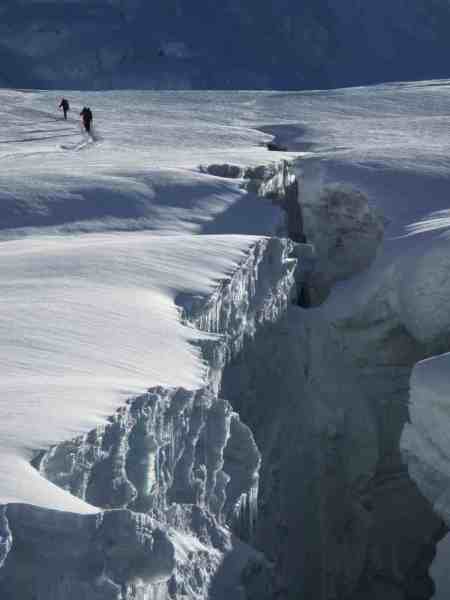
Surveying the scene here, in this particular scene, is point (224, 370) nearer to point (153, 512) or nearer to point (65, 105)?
point (153, 512)

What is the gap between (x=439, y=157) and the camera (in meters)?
11.2

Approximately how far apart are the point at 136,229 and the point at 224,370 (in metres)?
2.66

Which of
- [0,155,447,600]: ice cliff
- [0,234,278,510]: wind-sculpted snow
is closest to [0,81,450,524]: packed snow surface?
[0,234,278,510]: wind-sculpted snow

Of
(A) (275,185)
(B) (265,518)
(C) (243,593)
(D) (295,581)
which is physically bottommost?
(D) (295,581)

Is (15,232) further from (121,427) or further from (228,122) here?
(228,122)

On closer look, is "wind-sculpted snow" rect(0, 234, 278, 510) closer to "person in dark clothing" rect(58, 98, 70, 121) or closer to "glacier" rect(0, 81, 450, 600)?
"glacier" rect(0, 81, 450, 600)

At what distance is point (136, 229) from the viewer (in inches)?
335

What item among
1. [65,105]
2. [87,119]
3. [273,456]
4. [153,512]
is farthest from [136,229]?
[65,105]

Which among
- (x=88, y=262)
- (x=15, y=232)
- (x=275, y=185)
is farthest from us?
(x=275, y=185)

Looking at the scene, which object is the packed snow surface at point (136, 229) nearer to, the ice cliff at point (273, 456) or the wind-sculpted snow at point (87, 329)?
the wind-sculpted snow at point (87, 329)

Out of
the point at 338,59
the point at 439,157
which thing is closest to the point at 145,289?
the point at 439,157

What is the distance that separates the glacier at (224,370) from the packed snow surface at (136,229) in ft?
0.08

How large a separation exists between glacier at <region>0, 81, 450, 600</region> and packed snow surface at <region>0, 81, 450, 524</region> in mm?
23

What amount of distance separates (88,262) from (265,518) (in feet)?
6.38
